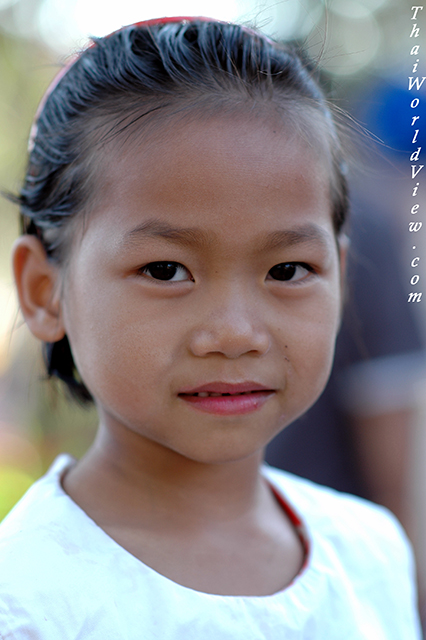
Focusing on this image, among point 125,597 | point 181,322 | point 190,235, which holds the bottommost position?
point 125,597

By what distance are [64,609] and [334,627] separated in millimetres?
468

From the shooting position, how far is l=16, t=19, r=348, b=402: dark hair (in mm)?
958

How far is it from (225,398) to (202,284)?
0.17 metres

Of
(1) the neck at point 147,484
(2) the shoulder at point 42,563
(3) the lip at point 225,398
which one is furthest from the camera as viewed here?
(1) the neck at point 147,484

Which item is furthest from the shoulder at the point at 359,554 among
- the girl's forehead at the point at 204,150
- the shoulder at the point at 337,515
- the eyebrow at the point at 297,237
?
the girl's forehead at the point at 204,150

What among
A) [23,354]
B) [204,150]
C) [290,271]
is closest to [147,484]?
[290,271]

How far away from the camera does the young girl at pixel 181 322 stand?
863mm

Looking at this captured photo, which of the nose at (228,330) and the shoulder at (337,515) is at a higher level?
the nose at (228,330)

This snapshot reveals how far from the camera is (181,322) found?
0.86m

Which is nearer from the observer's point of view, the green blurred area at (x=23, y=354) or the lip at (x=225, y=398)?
the lip at (x=225, y=398)

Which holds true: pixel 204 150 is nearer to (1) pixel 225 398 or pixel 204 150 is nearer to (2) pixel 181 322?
(2) pixel 181 322

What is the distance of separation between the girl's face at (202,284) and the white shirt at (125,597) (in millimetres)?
192

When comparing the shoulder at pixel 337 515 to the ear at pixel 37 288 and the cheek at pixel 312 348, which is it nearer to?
the cheek at pixel 312 348

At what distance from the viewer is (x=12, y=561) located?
83cm
